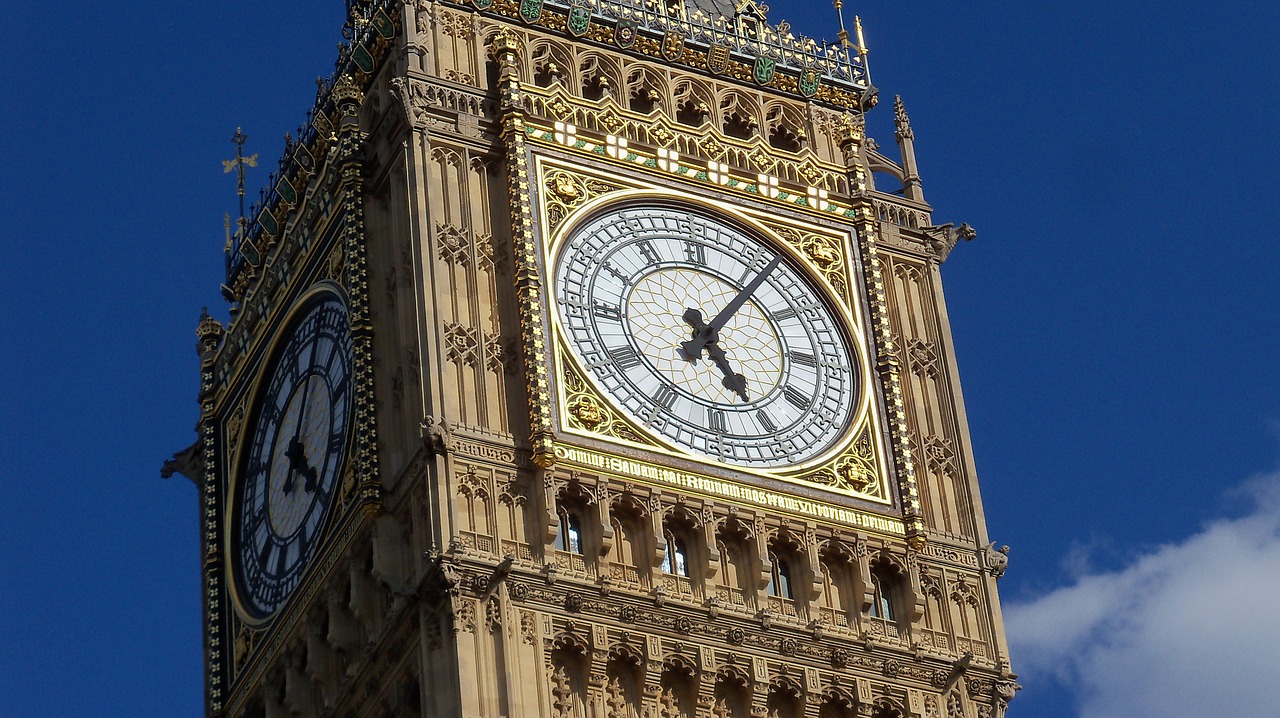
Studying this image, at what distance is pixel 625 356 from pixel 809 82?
6.94 metres

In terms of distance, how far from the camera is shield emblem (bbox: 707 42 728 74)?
50156 mm

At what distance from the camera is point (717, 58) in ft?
165

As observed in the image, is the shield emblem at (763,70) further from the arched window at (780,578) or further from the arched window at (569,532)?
the arched window at (569,532)

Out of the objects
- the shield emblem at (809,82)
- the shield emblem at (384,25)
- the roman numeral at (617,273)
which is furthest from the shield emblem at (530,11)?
the roman numeral at (617,273)

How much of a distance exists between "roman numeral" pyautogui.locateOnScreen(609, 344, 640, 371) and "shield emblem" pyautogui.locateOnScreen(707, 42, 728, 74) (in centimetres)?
610

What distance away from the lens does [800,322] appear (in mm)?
47250

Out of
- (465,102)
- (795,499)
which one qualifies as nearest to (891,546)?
(795,499)

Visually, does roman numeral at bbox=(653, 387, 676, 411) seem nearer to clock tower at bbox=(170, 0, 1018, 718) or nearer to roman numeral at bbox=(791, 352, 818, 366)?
clock tower at bbox=(170, 0, 1018, 718)

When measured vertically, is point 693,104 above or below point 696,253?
above

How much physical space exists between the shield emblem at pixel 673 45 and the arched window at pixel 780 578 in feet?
28.0

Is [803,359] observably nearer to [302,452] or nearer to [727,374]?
[727,374]

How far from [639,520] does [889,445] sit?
405 cm

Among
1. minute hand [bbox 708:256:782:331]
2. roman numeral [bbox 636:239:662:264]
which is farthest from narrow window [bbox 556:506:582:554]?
roman numeral [bbox 636:239:662:264]

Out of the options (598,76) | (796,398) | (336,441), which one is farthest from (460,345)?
(598,76)
